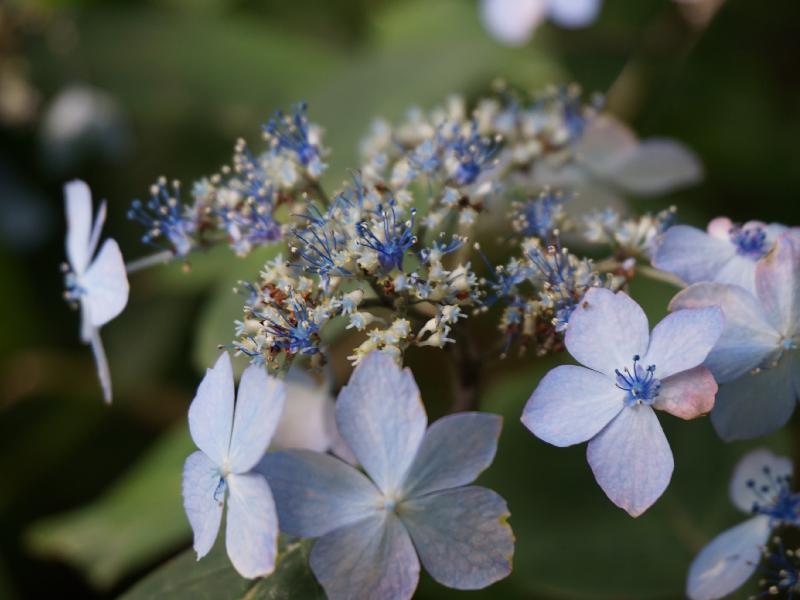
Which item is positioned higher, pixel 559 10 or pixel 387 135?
pixel 559 10

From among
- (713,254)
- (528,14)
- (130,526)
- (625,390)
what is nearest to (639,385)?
(625,390)

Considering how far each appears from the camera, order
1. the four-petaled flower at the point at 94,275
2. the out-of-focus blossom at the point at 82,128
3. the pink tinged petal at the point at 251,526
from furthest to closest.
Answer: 1. the out-of-focus blossom at the point at 82,128
2. the four-petaled flower at the point at 94,275
3. the pink tinged petal at the point at 251,526

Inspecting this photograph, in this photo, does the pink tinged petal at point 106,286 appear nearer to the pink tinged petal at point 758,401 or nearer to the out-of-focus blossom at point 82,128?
the pink tinged petal at point 758,401

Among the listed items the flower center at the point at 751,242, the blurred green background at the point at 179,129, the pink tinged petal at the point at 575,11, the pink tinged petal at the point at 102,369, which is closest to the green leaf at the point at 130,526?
the blurred green background at the point at 179,129

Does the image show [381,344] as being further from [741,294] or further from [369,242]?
[741,294]

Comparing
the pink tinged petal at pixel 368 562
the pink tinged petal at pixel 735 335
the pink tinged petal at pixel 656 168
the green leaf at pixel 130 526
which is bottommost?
the green leaf at pixel 130 526

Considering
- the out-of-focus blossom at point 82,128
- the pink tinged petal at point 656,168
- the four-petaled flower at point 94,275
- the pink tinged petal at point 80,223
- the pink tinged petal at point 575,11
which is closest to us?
the four-petaled flower at point 94,275

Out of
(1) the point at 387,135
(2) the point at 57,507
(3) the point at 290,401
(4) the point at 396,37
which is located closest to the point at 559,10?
(4) the point at 396,37
